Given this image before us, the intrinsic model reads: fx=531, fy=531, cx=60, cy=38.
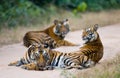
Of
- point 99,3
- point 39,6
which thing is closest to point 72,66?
point 39,6

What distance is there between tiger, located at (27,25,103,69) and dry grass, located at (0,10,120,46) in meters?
3.82

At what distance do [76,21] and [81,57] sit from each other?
7.77 meters

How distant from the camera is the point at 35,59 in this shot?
441 inches

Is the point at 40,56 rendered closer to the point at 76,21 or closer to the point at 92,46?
the point at 92,46

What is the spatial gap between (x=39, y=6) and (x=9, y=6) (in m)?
2.24

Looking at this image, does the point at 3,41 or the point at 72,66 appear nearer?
the point at 72,66

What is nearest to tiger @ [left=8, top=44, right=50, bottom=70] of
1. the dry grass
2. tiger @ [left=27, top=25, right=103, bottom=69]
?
tiger @ [left=27, top=25, right=103, bottom=69]

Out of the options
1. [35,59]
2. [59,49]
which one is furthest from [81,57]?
[59,49]

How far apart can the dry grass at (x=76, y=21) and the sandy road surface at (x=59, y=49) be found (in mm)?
732

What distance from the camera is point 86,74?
10492 millimetres

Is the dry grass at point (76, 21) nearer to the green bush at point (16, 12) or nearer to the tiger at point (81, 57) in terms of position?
the green bush at point (16, 12)

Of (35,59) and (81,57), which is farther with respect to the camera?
(81,57)

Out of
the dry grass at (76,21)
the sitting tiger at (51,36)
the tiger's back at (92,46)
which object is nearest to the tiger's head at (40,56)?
the tiger's back at (92,46)

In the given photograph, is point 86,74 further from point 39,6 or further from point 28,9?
point 39,6
